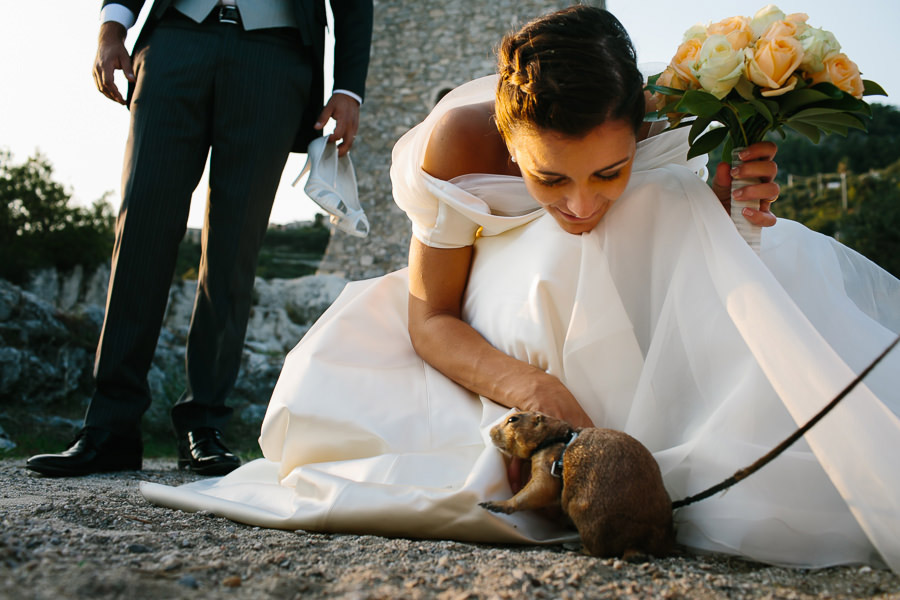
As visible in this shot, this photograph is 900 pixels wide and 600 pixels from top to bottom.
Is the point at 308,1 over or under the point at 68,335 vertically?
over

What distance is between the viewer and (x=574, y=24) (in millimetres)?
1771

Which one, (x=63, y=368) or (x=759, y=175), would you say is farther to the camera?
(x=63, y=368)

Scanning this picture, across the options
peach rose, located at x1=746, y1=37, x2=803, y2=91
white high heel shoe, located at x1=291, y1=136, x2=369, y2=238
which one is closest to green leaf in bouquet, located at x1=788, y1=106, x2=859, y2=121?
peach rose, located at x1=746, y1=37, x2=803, y2=91

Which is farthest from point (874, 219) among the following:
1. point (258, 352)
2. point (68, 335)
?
point (68, 335)

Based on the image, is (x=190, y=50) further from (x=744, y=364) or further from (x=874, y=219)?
(x=874, y=219)

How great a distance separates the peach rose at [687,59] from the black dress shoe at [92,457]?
7.24 feet

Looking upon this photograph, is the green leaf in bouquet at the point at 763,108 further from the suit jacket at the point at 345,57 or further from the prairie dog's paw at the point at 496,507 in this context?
the suit jacket at the point at 345,57

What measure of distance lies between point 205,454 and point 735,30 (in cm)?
225

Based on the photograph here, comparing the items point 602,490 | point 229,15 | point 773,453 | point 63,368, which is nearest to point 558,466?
point 602,490

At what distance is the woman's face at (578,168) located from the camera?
5.47 feet

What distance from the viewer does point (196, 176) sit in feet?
9.08

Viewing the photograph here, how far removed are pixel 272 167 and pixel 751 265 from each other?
193 cm

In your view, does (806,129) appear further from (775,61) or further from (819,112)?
(775,61)

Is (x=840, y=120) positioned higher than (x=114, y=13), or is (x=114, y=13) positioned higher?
(x=114, y=13)
